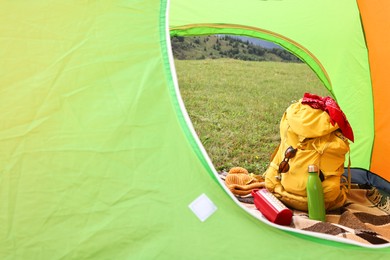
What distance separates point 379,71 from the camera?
2.21 m

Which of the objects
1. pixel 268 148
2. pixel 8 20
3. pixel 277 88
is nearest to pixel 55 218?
pixel 8 20

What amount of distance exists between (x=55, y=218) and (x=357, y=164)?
1672 millimetres

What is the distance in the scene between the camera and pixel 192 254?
1.09 meters

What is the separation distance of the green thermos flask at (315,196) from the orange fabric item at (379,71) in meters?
0.54

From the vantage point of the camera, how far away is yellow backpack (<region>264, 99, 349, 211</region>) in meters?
1.86

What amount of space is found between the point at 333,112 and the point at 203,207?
36.4 inches

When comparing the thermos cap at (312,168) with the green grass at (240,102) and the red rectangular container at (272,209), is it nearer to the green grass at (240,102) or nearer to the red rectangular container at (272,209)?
the red rectangular container at (272,209)

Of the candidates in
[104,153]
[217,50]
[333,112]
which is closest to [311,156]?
[333,112]

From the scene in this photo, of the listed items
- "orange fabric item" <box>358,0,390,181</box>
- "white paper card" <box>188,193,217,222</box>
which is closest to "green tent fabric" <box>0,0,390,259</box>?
"white paper card" <box>188,193,217,222</box>

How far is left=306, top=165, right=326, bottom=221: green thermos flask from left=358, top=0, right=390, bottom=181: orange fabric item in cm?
54

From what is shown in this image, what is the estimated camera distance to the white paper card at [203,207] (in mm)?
1122

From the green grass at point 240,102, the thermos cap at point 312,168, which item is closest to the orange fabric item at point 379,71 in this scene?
the thermos cap at point 312,168

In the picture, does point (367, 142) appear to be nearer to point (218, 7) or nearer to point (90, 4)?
point (218, 7)

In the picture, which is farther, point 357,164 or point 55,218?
point 357,164
